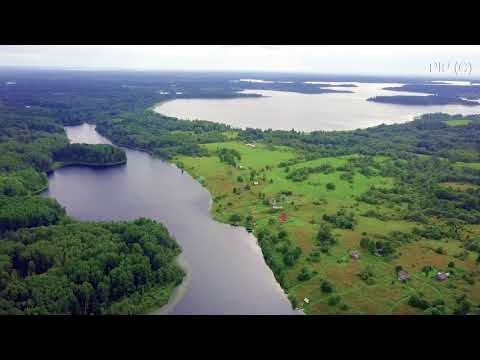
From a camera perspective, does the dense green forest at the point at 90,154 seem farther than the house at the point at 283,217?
Yes

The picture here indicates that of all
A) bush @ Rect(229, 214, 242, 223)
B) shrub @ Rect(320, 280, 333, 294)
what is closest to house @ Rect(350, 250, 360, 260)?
shrub @ Rect(320, 280, 333, 294)

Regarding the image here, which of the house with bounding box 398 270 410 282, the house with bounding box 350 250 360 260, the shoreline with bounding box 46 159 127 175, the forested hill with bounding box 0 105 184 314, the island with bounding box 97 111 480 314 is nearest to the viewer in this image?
the forested hill with bounding box 0 105 184 314

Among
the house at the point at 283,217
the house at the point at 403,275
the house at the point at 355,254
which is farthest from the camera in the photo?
the house at the point at 283,217

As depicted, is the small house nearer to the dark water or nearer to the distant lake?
the dark water

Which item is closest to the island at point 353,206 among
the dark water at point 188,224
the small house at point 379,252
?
the small house at point 379,252

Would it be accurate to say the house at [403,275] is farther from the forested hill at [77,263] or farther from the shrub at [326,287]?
the forested hill at [77,263]

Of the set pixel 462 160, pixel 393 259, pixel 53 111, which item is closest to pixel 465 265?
pixel 393 259
